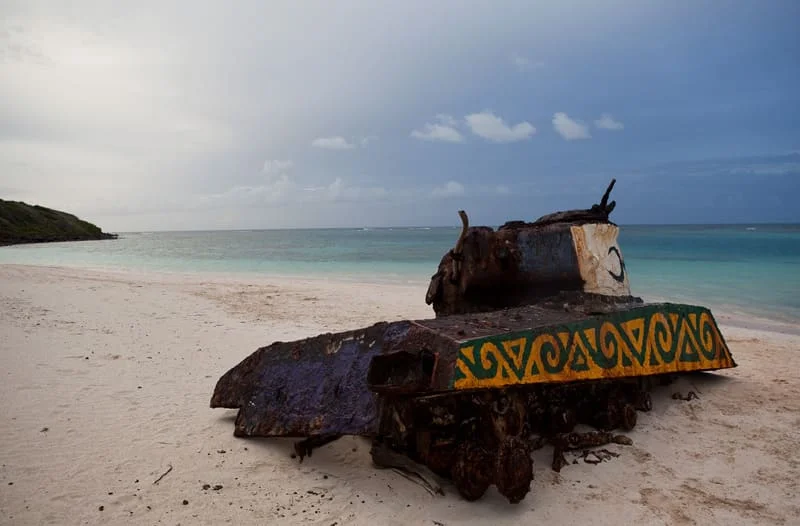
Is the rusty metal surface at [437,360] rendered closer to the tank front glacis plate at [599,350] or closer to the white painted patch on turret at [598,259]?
the tank front glacis plate at [599,350]

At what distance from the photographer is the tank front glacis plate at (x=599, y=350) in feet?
10.7

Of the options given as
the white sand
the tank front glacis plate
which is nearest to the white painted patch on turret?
the tank front glacis plate

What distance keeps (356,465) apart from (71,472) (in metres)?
1.88

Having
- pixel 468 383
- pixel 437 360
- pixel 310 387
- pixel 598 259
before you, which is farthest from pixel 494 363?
pixel 598 259

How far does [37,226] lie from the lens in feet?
178

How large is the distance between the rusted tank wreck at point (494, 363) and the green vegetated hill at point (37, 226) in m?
51.7

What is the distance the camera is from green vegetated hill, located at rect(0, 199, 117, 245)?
4872 centimetres

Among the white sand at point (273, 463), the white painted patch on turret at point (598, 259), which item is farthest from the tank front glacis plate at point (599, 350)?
the white sand at point (273, 463)

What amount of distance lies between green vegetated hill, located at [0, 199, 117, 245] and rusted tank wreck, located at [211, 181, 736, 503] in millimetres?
51653

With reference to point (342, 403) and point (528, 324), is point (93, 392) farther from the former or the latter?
point (528, 324)

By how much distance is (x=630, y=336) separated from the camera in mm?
4223

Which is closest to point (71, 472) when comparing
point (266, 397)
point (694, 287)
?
point (266, 397)

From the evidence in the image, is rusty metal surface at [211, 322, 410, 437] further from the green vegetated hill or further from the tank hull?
the green vegetated hill

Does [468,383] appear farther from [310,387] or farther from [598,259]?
[598,259]
